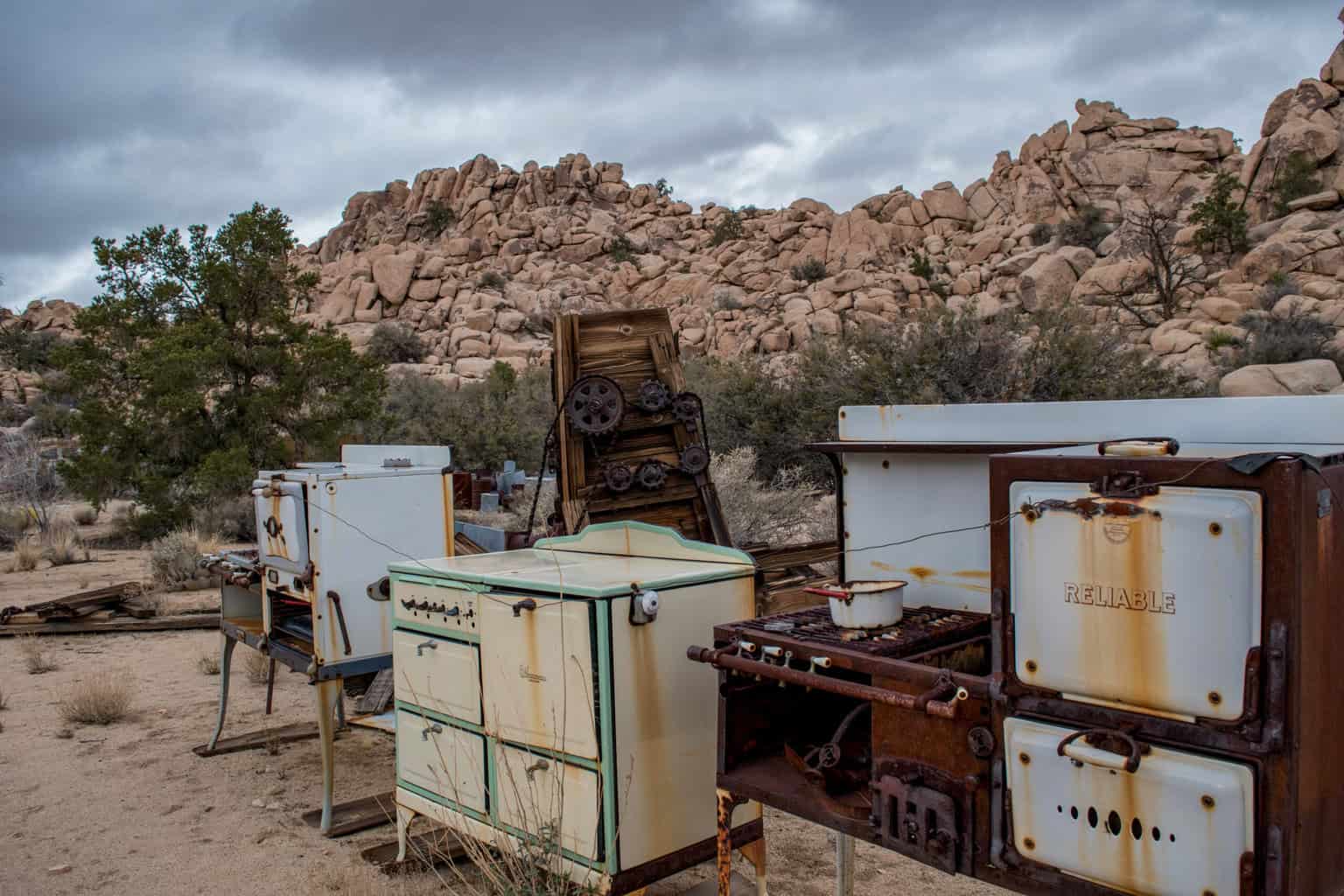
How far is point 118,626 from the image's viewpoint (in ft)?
30.5

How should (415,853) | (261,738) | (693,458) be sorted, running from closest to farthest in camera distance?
(415,853) → (261,738) → (693,458)

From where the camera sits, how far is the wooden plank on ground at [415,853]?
422cm

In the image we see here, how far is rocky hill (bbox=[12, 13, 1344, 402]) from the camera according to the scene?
28281 mm

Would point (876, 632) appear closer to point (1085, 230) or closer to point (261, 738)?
point (261, 738)

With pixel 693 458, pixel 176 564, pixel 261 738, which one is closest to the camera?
pixel 261 738

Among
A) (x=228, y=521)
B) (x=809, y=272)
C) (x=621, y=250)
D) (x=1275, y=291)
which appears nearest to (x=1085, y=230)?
(x=809, y=272)

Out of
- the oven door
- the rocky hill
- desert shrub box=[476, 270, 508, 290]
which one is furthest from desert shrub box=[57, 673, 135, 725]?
desert shrub box=[476, 270, 508, 290]

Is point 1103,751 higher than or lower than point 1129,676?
lower

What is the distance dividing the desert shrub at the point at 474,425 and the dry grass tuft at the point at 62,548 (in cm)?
477

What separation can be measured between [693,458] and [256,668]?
3860 mm

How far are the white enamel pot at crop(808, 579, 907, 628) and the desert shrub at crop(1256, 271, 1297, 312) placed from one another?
78.2ft

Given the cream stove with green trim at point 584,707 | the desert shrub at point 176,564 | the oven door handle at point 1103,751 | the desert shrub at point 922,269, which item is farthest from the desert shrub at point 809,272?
the oven door handle at point 1103,751

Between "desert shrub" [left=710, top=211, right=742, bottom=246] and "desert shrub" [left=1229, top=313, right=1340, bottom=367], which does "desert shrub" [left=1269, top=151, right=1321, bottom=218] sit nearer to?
"desert shrub" [left=1229, top=313, right=1340, bottom=367]

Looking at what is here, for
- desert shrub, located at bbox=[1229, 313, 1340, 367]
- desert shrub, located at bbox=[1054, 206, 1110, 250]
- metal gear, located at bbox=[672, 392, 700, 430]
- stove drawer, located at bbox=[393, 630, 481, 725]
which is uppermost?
desert shrub, located at bbox=[1054, 206, 1110, 250]
